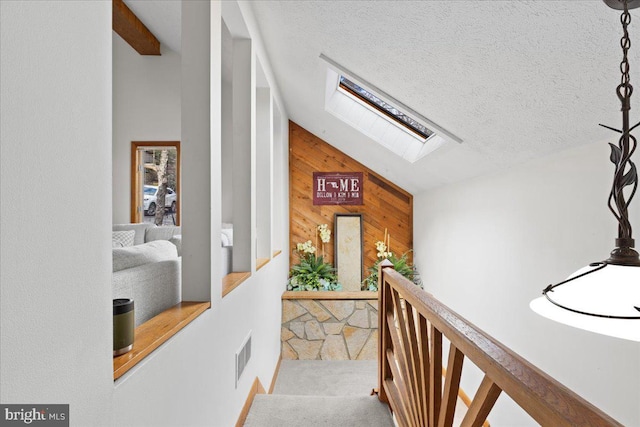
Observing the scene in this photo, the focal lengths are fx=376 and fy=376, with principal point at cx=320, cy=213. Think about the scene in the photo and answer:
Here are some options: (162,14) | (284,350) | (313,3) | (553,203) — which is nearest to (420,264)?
(284,350)

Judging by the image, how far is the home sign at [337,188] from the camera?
5383 mm

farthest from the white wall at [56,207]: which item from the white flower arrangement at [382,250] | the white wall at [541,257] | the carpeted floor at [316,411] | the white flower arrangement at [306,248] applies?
the white flower arrangement at [382,250]

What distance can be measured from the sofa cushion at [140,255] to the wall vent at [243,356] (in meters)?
0.79

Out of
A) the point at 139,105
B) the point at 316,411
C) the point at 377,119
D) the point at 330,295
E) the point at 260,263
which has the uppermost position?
the point at 139,105

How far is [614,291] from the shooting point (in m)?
0.74

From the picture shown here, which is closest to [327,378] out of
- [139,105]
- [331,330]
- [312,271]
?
[331,330]

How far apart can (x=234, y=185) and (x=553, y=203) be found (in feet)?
6.22

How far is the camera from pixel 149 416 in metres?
1.01

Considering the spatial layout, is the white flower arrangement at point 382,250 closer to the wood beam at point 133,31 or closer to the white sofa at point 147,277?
the wood beam at point 133,31

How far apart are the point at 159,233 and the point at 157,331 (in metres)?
2.83

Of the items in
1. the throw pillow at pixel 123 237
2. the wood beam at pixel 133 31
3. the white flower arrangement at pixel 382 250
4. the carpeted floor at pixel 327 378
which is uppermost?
the wood beam at pixel 133 31

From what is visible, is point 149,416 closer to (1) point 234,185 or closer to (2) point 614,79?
(1) point 234,185

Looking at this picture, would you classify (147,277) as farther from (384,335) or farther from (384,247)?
(384,247)

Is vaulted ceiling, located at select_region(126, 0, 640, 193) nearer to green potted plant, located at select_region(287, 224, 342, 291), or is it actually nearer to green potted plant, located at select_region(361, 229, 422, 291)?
green potted plant, located at select_region(361, 229, 422, 291)
